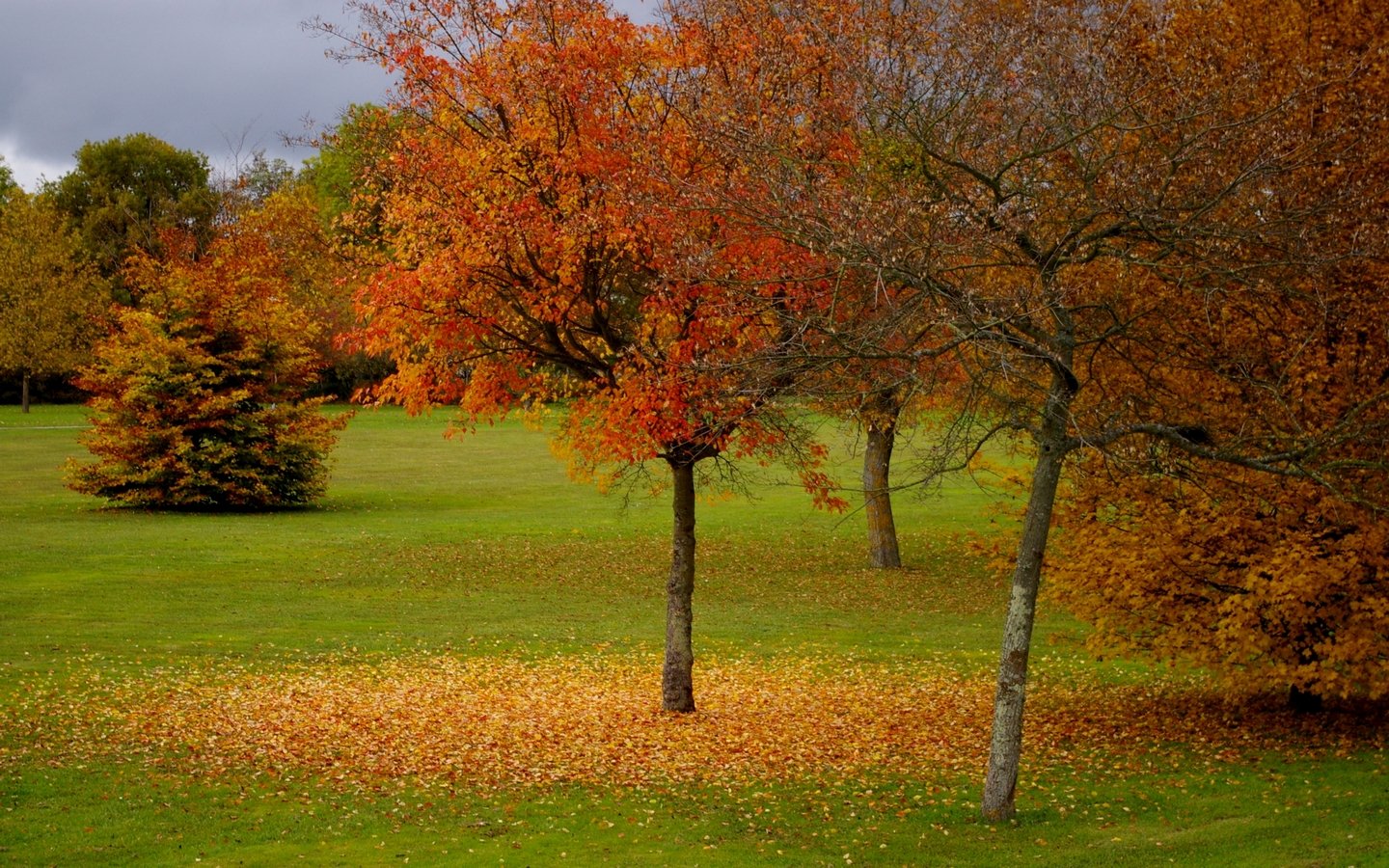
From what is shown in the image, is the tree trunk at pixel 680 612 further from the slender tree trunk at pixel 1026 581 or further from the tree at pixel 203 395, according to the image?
the tree at pixel 203 395

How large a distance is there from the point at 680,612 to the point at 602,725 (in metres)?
1.67

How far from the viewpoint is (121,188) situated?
74688mm

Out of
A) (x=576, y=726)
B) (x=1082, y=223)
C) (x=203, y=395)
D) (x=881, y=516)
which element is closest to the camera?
(x=1082, y=223)

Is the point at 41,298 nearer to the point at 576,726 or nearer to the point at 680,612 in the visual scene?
the point at 680,612

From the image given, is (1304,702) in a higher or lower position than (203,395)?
lower

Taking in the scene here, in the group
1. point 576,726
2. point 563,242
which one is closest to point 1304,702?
point 576,726

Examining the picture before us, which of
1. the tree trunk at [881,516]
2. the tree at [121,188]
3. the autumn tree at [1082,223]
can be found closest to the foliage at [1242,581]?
the autumn tree at [1082,223]

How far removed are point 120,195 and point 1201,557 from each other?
72175 millimetres

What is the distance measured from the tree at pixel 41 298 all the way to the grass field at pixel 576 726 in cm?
3689

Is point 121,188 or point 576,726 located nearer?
point 576,726

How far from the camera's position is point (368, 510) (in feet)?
121

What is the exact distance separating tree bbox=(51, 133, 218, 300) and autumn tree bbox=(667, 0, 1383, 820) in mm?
65437

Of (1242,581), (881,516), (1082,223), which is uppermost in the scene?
(1082,223)

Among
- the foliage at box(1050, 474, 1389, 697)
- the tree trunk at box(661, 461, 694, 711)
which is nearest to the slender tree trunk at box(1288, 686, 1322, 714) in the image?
the foliage at box(1050, 474, 1389, 697)
